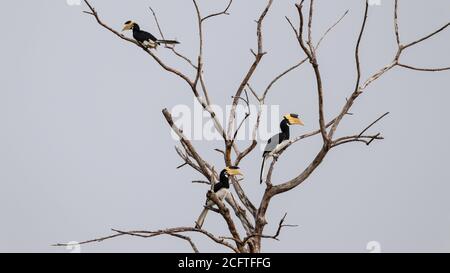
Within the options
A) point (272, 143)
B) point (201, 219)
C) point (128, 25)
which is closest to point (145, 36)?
point (128, 25)

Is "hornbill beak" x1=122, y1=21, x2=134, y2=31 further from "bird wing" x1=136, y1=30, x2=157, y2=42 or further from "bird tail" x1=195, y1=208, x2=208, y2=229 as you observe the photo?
"bird tail" x1=195, y1=208, x2=208, y2=229

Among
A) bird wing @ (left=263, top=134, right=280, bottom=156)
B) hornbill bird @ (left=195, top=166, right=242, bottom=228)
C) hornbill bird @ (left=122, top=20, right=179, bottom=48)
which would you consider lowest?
hornbill bird @ (left=195, top=166, right=242, bottom=228)

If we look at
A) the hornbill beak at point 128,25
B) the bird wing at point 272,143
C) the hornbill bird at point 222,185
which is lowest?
the hornbill bird at point 222,185

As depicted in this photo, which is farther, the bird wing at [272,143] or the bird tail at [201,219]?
the bird wing at [272,143]

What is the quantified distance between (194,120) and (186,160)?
36 cm

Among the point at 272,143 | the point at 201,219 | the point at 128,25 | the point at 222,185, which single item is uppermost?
the point at 128,25

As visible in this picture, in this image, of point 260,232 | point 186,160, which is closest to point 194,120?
point 186,160

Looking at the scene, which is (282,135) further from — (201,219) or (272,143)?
(201,219)

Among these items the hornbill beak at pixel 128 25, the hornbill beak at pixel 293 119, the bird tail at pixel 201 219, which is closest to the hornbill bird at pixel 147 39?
the hornbill beak at pixel 128 25

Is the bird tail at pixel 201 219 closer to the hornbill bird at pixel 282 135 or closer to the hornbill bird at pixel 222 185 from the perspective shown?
the hornbill bird at pixel 222 185

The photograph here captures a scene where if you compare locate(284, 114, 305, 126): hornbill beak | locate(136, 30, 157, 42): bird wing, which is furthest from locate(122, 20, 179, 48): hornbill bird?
locate(284, 114, 305, 126): hornbill beak
